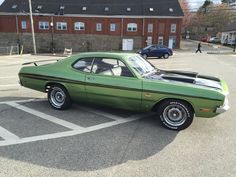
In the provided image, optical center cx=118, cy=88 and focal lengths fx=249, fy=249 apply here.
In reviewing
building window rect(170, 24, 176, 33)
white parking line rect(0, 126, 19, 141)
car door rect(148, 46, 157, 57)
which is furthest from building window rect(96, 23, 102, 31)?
white parking line rect(0, 126, 19, 141)

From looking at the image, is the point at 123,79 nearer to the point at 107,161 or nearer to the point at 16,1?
the point at 107,161

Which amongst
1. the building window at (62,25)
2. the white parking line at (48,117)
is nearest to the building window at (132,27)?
the building window at (62,25)

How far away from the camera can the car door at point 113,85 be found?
5.34 meters

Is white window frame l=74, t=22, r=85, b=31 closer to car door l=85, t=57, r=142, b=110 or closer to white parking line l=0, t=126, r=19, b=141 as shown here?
car door l=85, t=57, r=142, b=110

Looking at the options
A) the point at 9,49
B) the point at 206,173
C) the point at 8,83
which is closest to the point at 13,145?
the point at 206,173

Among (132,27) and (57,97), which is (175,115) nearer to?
(57,97)

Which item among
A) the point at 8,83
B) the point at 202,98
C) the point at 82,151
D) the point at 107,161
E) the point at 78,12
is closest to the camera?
the point at 107,161

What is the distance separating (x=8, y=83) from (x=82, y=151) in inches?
276

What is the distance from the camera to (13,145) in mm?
4418

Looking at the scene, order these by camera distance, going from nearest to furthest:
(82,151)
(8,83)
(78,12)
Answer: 1. (82,151)
2. (8,83)
3. (78,12)

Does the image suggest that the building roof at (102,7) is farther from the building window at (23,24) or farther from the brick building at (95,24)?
the building window at (23,24)

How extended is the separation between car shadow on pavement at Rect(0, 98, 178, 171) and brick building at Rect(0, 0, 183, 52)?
1659 inches

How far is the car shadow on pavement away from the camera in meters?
3.90

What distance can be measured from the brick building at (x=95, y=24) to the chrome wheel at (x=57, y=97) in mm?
40666
